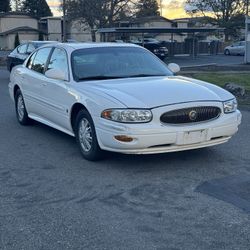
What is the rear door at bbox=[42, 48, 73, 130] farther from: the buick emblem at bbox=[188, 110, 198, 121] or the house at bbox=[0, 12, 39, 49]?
the house at bbox=[0, 12, 39, 49]

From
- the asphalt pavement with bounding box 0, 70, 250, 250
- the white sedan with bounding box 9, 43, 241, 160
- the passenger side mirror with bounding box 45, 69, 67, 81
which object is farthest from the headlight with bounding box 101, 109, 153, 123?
the passenger side mirror with bounding box 45, 69, 67, 81

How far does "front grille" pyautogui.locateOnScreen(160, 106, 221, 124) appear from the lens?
591 cm

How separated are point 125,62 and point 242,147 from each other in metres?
2.09

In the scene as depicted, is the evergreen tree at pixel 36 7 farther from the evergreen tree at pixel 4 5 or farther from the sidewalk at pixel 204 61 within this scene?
the sidewalk at pixel 204 61

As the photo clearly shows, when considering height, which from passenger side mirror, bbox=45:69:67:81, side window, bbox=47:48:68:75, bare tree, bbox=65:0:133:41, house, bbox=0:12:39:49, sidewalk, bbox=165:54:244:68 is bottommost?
sidewalk, bbox=165:54:244:68

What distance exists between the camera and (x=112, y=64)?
729cm

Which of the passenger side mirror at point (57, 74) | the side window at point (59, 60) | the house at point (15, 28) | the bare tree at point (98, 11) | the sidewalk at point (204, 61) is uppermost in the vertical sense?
the bare tree at point (98, 11)

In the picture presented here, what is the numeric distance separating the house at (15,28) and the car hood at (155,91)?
64893 millimetres

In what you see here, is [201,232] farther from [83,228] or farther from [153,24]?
[153,24]

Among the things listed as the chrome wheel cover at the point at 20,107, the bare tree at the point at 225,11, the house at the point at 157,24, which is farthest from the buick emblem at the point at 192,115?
the bare tree at the point at 225,11

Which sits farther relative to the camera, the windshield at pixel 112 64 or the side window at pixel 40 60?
the side window at pixel 40 60

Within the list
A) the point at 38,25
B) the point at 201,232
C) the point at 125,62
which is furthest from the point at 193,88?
the point at 38,25

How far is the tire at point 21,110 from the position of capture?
915 centimetres

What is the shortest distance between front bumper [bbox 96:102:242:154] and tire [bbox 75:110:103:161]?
7.0 inches
